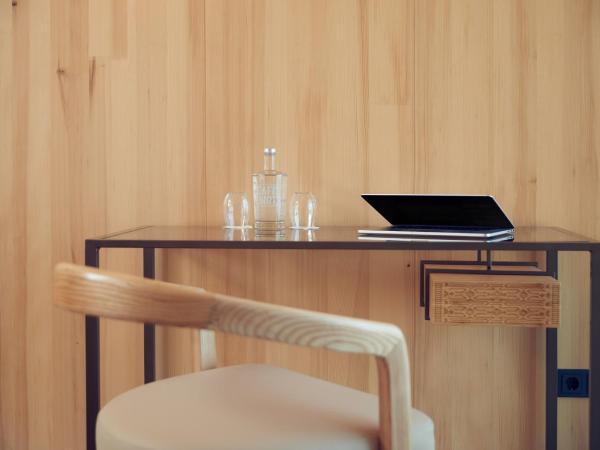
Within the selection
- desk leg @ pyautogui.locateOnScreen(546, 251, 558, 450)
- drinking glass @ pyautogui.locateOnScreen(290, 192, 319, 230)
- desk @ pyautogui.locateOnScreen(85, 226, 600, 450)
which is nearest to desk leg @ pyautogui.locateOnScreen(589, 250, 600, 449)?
desk @ pyautogui.locateOnScreen(85, 226, 600, 450)

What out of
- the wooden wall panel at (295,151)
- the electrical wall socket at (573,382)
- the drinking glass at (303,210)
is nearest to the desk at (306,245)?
the drinking glass at (303,210)

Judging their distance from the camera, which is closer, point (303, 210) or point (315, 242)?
point (315, 242)

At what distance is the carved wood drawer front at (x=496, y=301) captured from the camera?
136 centimetres

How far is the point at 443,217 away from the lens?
148 centimetres

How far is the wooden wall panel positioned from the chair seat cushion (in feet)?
2.73

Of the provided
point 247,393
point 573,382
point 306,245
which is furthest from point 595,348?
point 247,393

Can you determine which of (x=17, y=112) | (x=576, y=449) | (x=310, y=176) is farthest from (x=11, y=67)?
(x=576, y=449)

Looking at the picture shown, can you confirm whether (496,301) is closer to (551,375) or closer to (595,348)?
(595,348)

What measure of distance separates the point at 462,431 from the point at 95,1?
1.70m

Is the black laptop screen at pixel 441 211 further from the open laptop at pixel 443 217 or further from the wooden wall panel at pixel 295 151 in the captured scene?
the wooden wall panel at pixel 295 151

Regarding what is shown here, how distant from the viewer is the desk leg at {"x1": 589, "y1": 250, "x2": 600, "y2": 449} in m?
1.29

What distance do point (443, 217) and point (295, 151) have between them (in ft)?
1.74

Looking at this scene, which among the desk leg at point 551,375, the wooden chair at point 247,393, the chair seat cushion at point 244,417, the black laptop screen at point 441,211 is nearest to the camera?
the wooden chair at point 247,393

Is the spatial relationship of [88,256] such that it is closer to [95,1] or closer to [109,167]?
[109,167]
